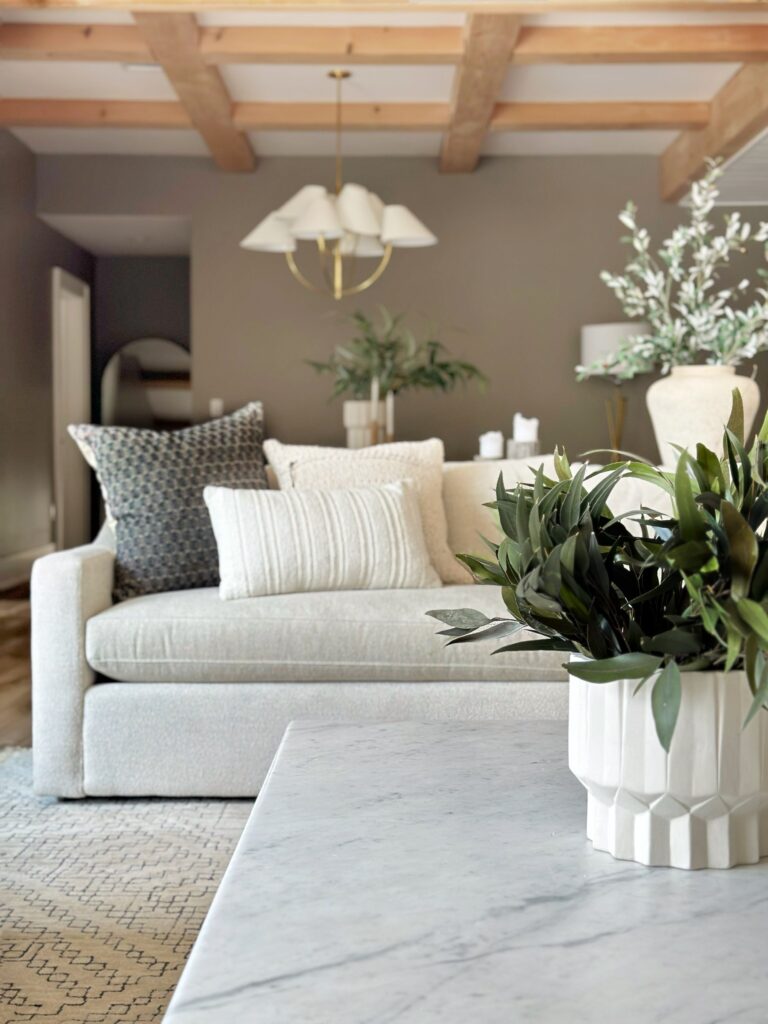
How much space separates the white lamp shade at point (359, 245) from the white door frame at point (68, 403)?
11.7 feet

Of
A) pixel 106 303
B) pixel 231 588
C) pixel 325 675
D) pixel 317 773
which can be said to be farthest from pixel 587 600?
pixel 106 303

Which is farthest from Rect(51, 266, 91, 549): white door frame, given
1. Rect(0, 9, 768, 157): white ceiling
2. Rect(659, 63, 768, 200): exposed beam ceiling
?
Rect(659, 63, 768, 200): exposed beam ceiling

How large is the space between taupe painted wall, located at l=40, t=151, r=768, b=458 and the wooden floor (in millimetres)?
1829

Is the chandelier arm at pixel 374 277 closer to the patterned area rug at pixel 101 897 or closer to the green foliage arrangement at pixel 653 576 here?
the patterned area rug at pixel 101 897

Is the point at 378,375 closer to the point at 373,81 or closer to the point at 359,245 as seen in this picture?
the point at 359,245

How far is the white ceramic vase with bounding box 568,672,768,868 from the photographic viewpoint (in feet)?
3.67

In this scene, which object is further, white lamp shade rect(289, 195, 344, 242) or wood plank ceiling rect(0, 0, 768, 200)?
wood plank ceiling rect(0, 0, 768, 200)

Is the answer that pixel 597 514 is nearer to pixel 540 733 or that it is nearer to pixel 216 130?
pixel 540 733

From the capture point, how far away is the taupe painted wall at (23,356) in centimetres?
714

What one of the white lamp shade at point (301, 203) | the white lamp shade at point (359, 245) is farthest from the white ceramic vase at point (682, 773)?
the white lamp shade at point (359, 245)

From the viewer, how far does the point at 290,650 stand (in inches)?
111

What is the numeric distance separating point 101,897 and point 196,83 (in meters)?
4.36

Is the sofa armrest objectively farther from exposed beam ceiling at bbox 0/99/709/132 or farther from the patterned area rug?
exposed beam ceiling at bbox 0/99/709/132

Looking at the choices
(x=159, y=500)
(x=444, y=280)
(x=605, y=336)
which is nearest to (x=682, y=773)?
(x=159, y=500)
